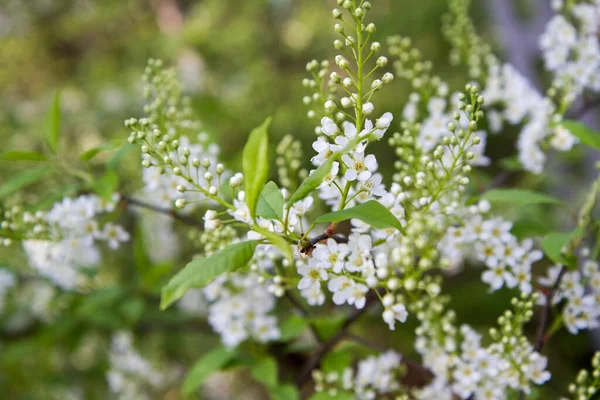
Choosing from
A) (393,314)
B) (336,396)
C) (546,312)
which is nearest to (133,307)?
(336,396)

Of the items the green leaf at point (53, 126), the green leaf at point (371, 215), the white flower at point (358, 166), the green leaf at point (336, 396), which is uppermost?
the green leaf at point (53, 126)

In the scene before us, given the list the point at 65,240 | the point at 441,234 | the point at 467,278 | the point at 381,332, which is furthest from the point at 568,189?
the point at 65,240

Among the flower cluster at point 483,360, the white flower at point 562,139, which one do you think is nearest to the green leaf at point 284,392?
the flower cluster at point 483,360

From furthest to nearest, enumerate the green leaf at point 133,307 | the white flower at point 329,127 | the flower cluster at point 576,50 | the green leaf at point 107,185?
the green leaf at point 133,307 → the flower cluster at point 576,50 → the green leaf at point 107,185 → the white flower at point 329,127

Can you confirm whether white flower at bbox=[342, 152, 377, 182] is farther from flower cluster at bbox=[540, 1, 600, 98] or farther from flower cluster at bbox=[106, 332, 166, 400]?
flower cluster at bbox=[106, 332, 166, 400]

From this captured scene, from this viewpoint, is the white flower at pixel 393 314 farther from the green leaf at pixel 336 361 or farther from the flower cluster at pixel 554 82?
the flower cluster at pixel 554 82

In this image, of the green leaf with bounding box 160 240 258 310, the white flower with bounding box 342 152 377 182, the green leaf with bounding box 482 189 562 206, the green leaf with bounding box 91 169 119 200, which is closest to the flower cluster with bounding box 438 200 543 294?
the green leaf with bounding box 482 189 562 206

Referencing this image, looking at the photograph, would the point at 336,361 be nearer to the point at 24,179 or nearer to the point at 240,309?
the point at 240,309
